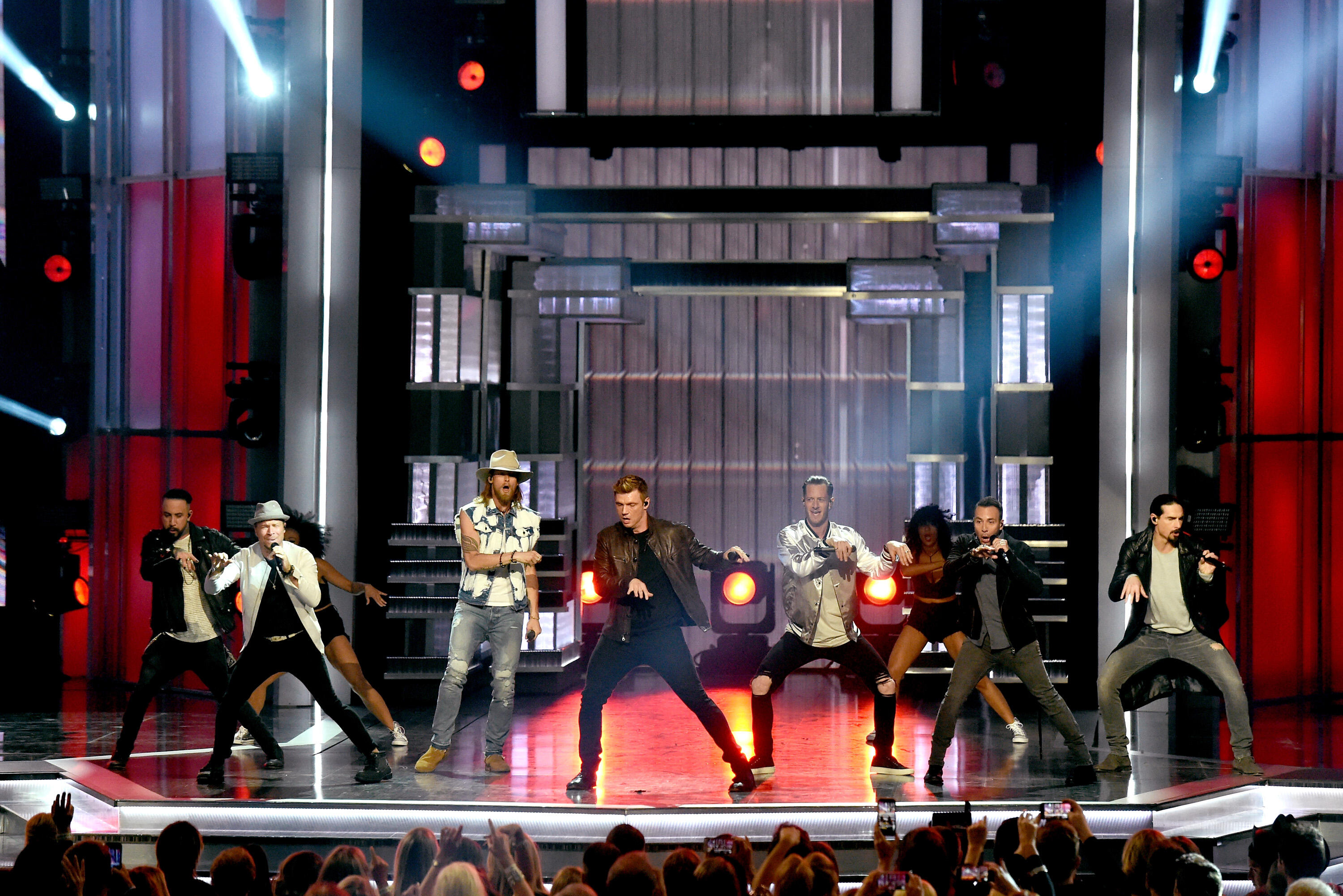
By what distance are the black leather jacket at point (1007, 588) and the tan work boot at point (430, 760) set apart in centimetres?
272

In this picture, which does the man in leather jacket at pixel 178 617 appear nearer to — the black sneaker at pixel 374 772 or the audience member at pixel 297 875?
the black sneaker at pixel 374 772

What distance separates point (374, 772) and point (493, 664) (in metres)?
0.78

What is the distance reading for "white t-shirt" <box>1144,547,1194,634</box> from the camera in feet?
23.0

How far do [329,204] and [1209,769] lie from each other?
6.34m

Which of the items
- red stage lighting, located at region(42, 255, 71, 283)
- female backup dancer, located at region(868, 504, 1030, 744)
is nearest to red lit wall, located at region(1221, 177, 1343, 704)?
female backup dancer, located at region(868, 504, 1030, 744)

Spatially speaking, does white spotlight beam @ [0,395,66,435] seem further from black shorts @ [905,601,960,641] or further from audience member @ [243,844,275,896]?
audience member @ [243,844,275,896]

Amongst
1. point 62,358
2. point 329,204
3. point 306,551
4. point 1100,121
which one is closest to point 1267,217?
point 1100,121

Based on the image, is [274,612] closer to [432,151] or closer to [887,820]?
[887,820]

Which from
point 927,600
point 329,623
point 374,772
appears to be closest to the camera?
point 374,772

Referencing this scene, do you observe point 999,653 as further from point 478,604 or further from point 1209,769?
point 478,604

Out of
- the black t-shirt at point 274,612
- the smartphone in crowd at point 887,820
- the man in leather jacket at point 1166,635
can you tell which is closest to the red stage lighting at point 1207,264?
the man in leather jacket at point 1166,635

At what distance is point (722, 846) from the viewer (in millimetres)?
3844

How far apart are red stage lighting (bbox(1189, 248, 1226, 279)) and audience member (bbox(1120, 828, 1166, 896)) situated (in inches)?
225

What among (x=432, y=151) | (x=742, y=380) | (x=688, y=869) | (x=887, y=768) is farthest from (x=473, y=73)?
(x=688, y=869)
